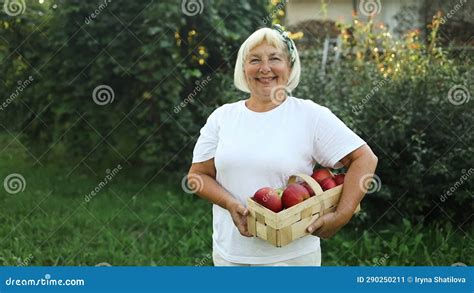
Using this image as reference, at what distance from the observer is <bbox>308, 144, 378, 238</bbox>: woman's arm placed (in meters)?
1.75

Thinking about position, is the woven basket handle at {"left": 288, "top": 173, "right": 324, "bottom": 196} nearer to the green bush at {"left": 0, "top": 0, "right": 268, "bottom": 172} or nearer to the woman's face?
the woman's face

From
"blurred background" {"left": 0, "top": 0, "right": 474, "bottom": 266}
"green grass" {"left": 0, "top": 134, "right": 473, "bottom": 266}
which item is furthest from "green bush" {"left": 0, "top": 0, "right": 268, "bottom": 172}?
"green grass" {"left": 0, "top": 134, "right": 473, "bottom": 266}

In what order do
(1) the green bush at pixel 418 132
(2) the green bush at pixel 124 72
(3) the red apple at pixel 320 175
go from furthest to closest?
(2) the green bush at pixel 124 72 < (1) the green bush at pixel 418 132 < (3) the red apple at pixel 320 175

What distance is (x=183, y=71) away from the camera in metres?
3.62

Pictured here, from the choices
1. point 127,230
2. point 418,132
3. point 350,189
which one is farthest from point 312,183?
point 127,230

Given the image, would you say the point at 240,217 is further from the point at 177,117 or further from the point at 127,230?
the point at 177,117

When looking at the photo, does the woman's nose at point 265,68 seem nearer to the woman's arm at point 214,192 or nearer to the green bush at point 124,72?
the woman's arm at point 214,192

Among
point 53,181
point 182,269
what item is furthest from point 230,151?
point 53,181

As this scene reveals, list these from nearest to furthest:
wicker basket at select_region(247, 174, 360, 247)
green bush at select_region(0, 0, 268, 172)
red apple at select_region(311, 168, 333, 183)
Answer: wicker basket at select_region(247, 174, 360, 247) → red apple at select_region(311, 168, 333, 183) → green bush at select_region(0, 0, 268, 172)

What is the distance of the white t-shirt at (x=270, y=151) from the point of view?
1.75 m

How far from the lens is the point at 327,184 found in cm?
181

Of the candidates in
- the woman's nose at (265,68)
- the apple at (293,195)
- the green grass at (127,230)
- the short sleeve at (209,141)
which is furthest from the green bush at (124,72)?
the apple at (293,195)

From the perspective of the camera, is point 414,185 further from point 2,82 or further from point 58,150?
point 2,82

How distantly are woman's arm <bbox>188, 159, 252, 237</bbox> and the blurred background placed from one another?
55.2 inches
